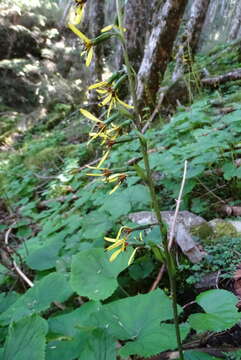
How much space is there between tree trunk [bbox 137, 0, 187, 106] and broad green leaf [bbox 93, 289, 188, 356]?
3663 millimetres

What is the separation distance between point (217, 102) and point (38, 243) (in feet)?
8.47

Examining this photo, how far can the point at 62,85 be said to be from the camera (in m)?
11.5

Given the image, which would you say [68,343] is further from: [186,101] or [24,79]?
→ [24,79]

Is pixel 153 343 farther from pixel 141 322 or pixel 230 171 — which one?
pixel 230 171

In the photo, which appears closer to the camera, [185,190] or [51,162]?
[185,190]

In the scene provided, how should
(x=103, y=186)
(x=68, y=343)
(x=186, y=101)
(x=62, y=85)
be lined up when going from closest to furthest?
(x=68, y=343) → (x=103, y=186) → (x=186, y=101) → (x=62, y=85)

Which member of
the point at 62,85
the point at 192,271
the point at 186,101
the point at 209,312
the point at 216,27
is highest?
the point at 216,27

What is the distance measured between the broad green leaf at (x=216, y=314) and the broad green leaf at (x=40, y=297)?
0.60 metres

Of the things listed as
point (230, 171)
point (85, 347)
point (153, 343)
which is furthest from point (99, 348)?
point (230, 171)

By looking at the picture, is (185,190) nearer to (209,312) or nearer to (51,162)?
(209,312)

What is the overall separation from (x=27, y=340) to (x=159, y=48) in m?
4.51

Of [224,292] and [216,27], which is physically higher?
[216,27]

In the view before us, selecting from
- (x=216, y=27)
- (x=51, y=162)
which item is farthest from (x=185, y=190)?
(x=216, y=27)

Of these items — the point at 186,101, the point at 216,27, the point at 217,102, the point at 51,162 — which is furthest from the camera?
the point at 216,27
